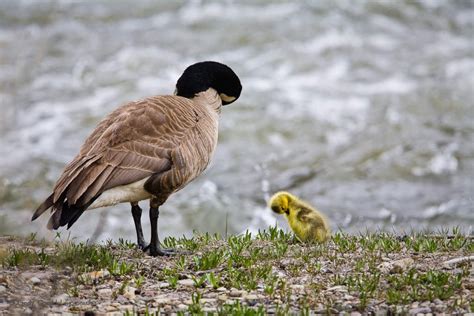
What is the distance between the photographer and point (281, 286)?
6977mm

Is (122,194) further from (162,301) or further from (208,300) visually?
(208,300)

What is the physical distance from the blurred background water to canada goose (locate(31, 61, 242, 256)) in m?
5.52

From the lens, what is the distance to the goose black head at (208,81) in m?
9.41

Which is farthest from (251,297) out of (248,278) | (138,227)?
→ (138,227)

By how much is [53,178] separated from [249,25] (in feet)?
46.6

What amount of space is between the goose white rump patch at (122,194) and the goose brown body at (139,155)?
1 centimetres

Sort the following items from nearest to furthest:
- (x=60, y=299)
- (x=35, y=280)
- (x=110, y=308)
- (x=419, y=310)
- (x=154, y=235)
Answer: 1. (x=419, y=310)
2. (x=110, y=308)
3. (x=60, y=299)
4. (x=35, y=280)
5. (x=154, y=235)

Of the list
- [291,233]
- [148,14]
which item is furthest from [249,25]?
[291,233]

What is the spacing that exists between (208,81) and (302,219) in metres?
1.93

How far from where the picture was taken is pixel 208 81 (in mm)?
9516

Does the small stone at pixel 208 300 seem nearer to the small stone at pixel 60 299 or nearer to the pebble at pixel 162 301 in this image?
the pebble at pixel 162 301

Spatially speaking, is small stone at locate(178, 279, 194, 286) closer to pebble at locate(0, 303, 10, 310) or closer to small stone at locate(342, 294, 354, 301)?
small stone at locate(342, 294, 354, 301)

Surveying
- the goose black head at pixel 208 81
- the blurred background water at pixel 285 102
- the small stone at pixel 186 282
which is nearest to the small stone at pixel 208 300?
the small stone at pixel 186 282

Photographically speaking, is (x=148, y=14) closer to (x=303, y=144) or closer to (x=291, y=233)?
(x=303, y=144)
